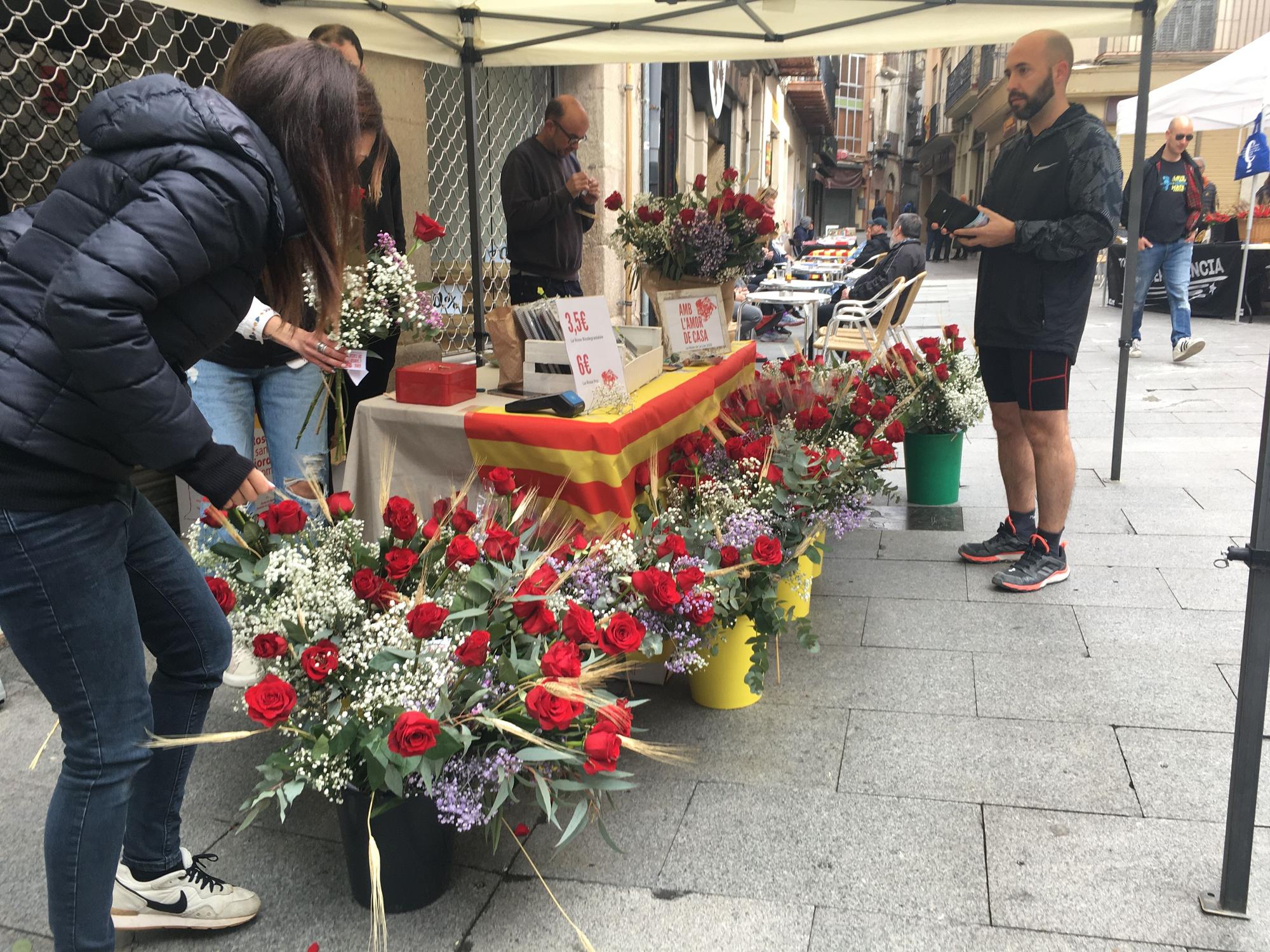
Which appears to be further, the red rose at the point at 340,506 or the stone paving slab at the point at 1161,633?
the stone paving slab at the point at 1161,633

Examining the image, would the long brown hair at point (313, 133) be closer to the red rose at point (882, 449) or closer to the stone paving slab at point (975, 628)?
the red rose at point (882, 449)

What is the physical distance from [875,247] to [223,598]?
8839 millimetres

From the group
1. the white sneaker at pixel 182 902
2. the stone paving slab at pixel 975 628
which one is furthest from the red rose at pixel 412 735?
the stone paving slab at pixel 975 628

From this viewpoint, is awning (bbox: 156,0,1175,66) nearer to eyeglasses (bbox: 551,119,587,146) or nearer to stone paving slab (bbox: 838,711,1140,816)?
eyeglasses (bbox: 551,119,587,146)

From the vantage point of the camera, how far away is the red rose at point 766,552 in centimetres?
231

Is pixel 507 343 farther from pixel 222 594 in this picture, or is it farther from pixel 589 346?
pixel 222 594

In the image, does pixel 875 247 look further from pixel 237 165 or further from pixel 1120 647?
pixel 237 165

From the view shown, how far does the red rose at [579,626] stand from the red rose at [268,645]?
53cm

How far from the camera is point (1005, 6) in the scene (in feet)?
13.7

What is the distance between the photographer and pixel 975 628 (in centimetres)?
337

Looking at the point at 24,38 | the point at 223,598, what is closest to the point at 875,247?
the point at 24,38

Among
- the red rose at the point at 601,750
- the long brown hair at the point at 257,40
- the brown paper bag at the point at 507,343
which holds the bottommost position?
the red rose at the point at 601,750

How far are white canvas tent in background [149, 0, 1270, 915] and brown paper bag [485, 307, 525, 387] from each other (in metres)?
0.70

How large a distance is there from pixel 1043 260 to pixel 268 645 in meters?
2.94
